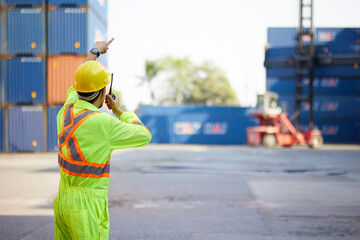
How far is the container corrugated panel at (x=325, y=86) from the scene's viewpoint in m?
31.5

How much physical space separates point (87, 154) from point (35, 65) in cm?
1860

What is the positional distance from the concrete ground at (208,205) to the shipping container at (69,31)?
937 centimetres

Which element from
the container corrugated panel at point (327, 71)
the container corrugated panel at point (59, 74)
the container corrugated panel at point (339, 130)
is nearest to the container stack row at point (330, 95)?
the container corrugated panel at point (339, 130)

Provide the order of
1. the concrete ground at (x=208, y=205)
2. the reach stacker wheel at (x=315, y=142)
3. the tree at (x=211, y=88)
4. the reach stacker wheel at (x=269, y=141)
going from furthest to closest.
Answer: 1. the tree at (x=211, y=88)
2. the reach stacker wheel at (x=315, y=142)
3. the reach stacker wheel at (x=269, y=141)
4. the concrete ground at (x=208, y=205)

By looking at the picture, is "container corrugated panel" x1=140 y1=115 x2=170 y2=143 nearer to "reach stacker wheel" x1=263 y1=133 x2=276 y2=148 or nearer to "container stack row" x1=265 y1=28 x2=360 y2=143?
"container stack row" x1=265 y1=28 x2=360 y2=143

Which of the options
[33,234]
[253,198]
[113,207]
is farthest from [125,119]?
[253,198]

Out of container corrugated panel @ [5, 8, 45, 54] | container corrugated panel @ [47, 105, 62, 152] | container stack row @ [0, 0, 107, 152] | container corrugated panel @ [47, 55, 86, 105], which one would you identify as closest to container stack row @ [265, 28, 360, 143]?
container corrugated panel @ [47, 55, 86, 105]

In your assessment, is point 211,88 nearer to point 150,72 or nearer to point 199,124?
point 150,72

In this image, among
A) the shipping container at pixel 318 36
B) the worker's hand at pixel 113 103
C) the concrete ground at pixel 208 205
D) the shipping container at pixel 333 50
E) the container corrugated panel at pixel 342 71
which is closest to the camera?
the worker's hand at pixel 113 103

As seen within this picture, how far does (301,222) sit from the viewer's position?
5.53 m

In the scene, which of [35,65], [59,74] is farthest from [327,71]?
[35,65]

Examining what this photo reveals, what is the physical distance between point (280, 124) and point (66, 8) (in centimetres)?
1425

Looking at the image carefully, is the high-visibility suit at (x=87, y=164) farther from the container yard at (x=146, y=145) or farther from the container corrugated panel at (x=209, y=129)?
the container corrugated panel at (x=209, y=129)

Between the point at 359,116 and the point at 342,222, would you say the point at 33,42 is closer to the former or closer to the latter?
A: the point at 342,222
